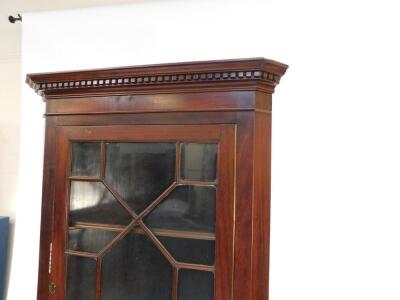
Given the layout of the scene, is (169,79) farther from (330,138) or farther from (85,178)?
(330,138)

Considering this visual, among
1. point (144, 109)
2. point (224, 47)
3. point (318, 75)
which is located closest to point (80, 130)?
point (144, 109)

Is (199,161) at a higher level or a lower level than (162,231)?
higher

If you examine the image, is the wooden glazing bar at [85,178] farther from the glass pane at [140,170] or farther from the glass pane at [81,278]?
the glass pane at [81,278]

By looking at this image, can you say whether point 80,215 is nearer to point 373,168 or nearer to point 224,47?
point 224,47

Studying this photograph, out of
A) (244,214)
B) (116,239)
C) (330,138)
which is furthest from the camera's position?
(330,138)

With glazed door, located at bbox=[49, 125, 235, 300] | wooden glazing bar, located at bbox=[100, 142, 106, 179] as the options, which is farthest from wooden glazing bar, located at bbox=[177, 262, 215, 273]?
wooden glazing bar, located at bbox=[100, 142, 106, 179]

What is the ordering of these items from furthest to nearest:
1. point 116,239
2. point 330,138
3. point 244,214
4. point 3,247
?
point 3,247 → point 330,138 → point 116,239 → point 244,214

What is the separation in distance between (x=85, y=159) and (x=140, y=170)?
150 mm

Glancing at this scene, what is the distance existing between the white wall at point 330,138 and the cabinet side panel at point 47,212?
1.73 feet

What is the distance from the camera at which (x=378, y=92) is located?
1.01 meters

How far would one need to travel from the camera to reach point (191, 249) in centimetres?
85

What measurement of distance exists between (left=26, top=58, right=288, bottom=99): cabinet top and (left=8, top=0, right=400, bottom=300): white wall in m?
0.25

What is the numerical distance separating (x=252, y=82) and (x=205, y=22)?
1.48 feet

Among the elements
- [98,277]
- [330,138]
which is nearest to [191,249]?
Answer: [98,277]
